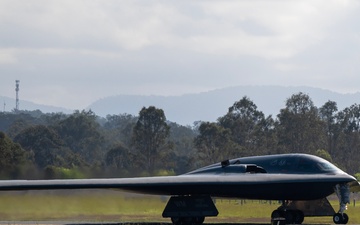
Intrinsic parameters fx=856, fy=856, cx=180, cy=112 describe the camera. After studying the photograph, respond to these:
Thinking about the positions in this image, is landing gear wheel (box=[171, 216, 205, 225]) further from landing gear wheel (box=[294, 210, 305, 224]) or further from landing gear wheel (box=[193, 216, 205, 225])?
landing gear wheel (box=[294, 210, 305, 224])

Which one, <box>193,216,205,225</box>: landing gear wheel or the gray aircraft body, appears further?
<box>193,216,205,225</box>: landing gear wheel

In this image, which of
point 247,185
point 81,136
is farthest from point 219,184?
point 81,136

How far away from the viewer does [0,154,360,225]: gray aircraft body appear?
3050cm

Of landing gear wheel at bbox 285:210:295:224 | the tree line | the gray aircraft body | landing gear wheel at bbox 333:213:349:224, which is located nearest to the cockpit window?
the gray aircraft body

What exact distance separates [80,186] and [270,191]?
23.0 ft

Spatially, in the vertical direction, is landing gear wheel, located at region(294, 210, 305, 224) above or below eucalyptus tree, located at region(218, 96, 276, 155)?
below

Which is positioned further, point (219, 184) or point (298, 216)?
point (298, 216)

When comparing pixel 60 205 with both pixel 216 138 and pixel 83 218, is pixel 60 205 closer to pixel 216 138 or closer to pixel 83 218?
pixel 83 218

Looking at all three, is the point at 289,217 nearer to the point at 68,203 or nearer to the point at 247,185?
the point at 247,185

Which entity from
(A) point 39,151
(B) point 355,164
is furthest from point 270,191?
(B) point 355,164

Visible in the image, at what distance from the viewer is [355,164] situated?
110m

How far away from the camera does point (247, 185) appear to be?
31016 mm

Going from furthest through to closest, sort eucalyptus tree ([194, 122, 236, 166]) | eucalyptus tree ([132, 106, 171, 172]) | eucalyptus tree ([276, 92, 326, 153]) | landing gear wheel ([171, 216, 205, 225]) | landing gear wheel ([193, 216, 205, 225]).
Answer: eucalyptus tree ([276, 92, 326, 153])
eucalyptus tree ([132, 106, 171, 172])
eucalyptus tree ([194, 122, 236, 166])
landing gear wheel ([193, 216, 205, 225])
landing gear wheel ([171, 216, 205, 225])

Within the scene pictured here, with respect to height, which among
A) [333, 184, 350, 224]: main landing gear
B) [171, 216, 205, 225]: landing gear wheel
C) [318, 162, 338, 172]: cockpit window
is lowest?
[171, 216, 205, 225]: landing gear wheel
